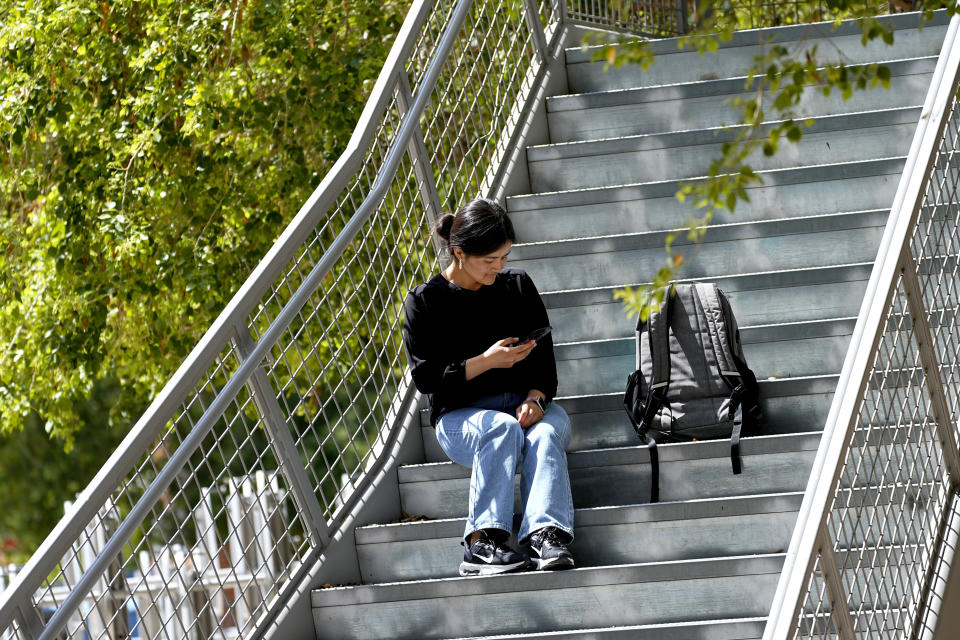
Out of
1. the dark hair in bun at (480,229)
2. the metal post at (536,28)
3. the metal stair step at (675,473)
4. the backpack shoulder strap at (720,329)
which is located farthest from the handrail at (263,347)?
the backpack shoulder strap at (720,329)

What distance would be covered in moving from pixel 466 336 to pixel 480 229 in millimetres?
370

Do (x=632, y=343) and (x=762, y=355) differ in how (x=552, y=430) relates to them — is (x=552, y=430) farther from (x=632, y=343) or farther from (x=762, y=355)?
(x=762, y=355)

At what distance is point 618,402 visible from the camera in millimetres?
4574

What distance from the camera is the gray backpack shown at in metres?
4.30

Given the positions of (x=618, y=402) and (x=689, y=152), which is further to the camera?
(x=689, y=152)

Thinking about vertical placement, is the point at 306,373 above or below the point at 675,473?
above

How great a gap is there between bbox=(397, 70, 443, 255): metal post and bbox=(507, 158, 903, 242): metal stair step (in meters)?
0.55

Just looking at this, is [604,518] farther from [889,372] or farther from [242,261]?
[242,261]

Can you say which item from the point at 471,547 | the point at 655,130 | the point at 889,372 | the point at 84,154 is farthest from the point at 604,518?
the point at 84,154

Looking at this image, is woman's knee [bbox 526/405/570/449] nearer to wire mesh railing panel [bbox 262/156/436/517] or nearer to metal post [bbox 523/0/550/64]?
wire mesh railing panel [bbox 262/156/436/517]

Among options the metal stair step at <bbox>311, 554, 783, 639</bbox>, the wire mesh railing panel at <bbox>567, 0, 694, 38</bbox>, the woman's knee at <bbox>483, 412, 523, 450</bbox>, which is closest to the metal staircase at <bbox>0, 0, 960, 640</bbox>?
the metal stair step at <bbox>311, 554, 783, 639</bbox>

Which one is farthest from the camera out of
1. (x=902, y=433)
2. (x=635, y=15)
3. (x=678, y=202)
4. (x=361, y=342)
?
(x=635, y=15)

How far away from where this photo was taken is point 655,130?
5.98 meters

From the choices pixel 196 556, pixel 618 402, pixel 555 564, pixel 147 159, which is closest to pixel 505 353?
pixel 618 402
